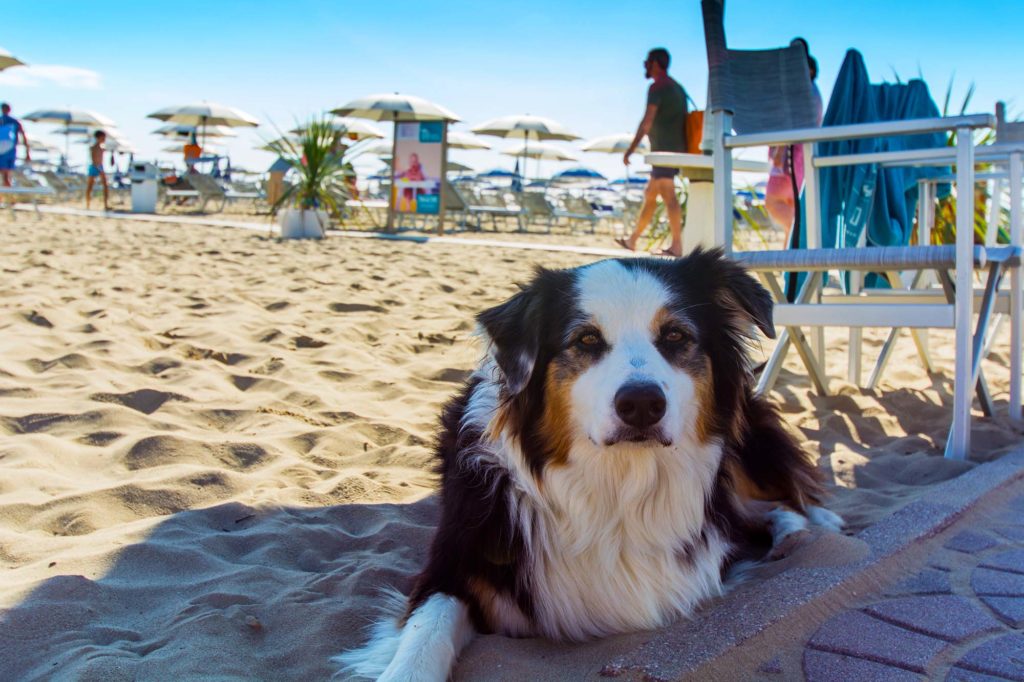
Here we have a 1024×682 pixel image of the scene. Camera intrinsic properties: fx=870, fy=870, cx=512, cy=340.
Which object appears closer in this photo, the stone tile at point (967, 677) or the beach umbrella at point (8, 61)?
the stone tile at point (967, 677)

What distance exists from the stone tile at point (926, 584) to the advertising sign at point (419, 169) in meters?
15.6

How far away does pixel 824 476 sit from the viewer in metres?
3.49

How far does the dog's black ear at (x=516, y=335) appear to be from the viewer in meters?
2.38

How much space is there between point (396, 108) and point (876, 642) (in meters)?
17.3

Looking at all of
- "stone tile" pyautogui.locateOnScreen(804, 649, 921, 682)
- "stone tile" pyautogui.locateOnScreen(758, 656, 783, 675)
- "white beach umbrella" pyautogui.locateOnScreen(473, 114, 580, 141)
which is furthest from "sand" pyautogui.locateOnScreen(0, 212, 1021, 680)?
"white beach umbrella" pyautogui.locateOnScreen(473, 114, 580, 141)

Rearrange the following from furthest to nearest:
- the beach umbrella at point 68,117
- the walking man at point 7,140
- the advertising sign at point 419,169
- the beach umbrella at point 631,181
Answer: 1. the beach umbrella at point 631,181
2. the beach umbrella at point 68,117
3. the advertising sign at point 419,169
4. the walking man at point 7,140

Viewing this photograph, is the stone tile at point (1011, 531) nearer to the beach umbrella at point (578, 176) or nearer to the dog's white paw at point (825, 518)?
the dog's white paw at point (825, 518)

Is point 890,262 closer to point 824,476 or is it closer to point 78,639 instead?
point 824,476

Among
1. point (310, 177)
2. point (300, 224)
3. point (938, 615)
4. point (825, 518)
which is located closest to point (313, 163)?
point (310, 177)

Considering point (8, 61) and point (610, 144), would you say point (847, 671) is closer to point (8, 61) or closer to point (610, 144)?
point (8, 61)

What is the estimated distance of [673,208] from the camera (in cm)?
979

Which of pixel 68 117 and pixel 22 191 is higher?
pixel 68 117

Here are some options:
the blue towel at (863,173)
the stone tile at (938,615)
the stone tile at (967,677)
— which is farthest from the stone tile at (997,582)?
the blue towel at (863,173)

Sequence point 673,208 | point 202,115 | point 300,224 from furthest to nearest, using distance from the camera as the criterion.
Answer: point 202,115 → point 300,224 → point 673,208
